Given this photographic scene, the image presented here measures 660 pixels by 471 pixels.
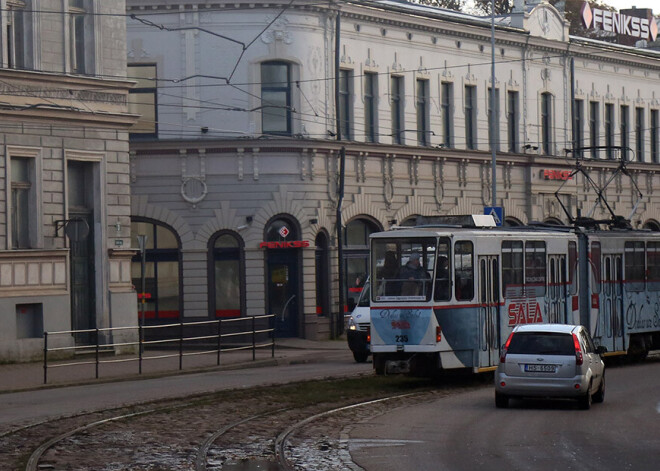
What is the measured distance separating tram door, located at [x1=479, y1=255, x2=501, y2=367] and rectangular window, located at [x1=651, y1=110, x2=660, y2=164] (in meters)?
37.7

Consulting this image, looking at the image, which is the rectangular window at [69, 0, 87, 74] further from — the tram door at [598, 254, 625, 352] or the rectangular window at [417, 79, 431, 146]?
the rectangular window at [417, 79, 431, 146]

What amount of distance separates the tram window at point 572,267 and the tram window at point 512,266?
278 centimetres

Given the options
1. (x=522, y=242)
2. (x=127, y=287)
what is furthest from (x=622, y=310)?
(x=127, y=287)

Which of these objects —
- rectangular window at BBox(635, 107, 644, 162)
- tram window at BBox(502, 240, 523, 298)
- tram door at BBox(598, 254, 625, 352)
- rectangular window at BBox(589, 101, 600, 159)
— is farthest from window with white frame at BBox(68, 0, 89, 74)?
rectangular window at BBox(635, 107, 644, 162)

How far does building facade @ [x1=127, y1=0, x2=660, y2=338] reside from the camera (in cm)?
4516

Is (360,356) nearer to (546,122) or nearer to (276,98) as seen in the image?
(276,98)

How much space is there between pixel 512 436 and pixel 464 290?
28.4 feet

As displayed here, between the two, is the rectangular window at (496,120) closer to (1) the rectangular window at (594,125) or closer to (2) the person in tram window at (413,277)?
(1) the rectangular window at (594,125)

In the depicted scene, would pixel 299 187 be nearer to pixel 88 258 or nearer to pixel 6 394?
pixel 88 258

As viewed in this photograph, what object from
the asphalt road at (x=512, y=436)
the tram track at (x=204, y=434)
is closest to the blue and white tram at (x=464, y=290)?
the asphalt road at (x=512, y=436)

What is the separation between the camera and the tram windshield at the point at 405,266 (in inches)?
1062

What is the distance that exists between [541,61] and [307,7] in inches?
555

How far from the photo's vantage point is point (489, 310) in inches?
1102

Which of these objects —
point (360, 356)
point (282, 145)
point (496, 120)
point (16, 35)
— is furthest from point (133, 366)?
point (496, 120)
